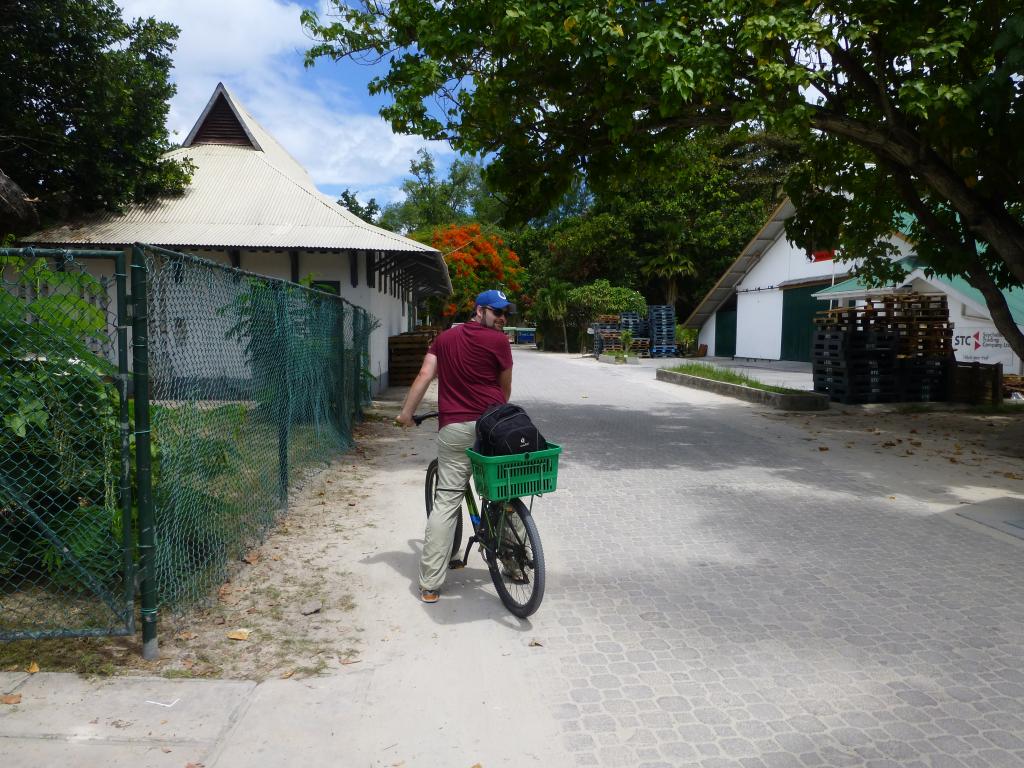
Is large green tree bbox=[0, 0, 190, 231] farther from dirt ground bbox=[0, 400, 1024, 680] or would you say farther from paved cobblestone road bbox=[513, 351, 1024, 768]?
paved cobblestone road bbox=[513, 351, 1024, 768]

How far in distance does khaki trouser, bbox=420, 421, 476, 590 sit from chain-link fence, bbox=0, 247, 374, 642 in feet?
4.33

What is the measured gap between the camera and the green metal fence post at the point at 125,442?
3.61 m

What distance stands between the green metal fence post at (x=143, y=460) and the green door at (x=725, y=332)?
34.0m

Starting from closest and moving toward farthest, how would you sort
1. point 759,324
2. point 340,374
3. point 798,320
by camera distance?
point 340,374 → point 798,320 → point 759,324

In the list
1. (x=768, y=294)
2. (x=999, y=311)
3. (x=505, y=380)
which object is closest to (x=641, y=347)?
(x=768, y=294)

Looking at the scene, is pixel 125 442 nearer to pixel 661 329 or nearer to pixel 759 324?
pixel 759 324

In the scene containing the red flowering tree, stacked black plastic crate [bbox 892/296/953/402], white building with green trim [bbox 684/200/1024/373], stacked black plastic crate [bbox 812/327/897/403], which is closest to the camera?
stacked black plastic crate [bbox 812/327/897/403]

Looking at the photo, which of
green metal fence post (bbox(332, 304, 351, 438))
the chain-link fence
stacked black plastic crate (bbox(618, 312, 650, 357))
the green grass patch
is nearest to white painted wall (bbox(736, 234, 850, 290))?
stacked black plastic crate (bbox(618, 312, 650, 357))

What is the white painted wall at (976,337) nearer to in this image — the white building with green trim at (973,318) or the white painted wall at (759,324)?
the white building with green trim at (973,318)

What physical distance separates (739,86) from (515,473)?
7.56m

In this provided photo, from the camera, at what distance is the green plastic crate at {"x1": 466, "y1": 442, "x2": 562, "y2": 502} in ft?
13.7

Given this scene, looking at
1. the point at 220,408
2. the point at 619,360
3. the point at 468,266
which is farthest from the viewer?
the point at 468,266

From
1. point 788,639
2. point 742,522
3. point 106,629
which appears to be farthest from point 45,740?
point 742,522

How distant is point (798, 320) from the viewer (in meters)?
29.7
